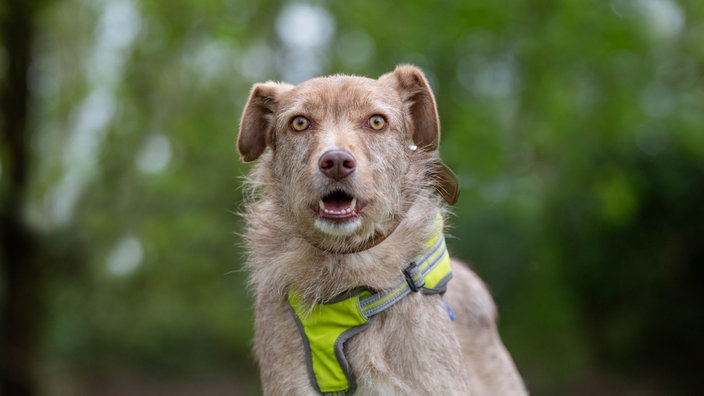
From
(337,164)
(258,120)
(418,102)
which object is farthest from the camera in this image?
(258,120)

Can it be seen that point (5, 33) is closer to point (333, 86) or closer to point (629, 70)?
point (629, 70)

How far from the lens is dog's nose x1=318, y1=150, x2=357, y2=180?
4.09 meters

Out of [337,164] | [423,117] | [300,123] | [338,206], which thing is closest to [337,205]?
[338,206]

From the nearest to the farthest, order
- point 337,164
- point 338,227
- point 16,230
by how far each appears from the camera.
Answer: point 337,164, point 338,227, point 16,230

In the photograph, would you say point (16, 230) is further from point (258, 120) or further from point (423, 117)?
point (423, 117)

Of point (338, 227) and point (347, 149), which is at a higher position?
point (347, 149)

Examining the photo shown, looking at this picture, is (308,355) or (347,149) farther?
(308,355)

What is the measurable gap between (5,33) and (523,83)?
806 cm

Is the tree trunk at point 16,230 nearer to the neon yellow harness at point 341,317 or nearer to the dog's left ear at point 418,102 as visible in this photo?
the dog's left ear at point 418,102

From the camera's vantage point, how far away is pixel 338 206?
427 centimetres

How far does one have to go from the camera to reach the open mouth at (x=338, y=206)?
4.24m

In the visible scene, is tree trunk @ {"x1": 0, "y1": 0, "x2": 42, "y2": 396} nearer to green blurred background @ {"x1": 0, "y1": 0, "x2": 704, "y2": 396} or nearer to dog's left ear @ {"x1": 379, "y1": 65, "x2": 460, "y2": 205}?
green blurred background @ {"x1": 0, "y1": 0, "x2": 704, "y2": 396}

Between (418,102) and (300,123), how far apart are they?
0.78 meters

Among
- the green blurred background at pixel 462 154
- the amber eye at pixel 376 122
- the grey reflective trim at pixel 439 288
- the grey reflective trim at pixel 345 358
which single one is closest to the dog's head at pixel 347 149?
the amber eye at pixel 376 122
